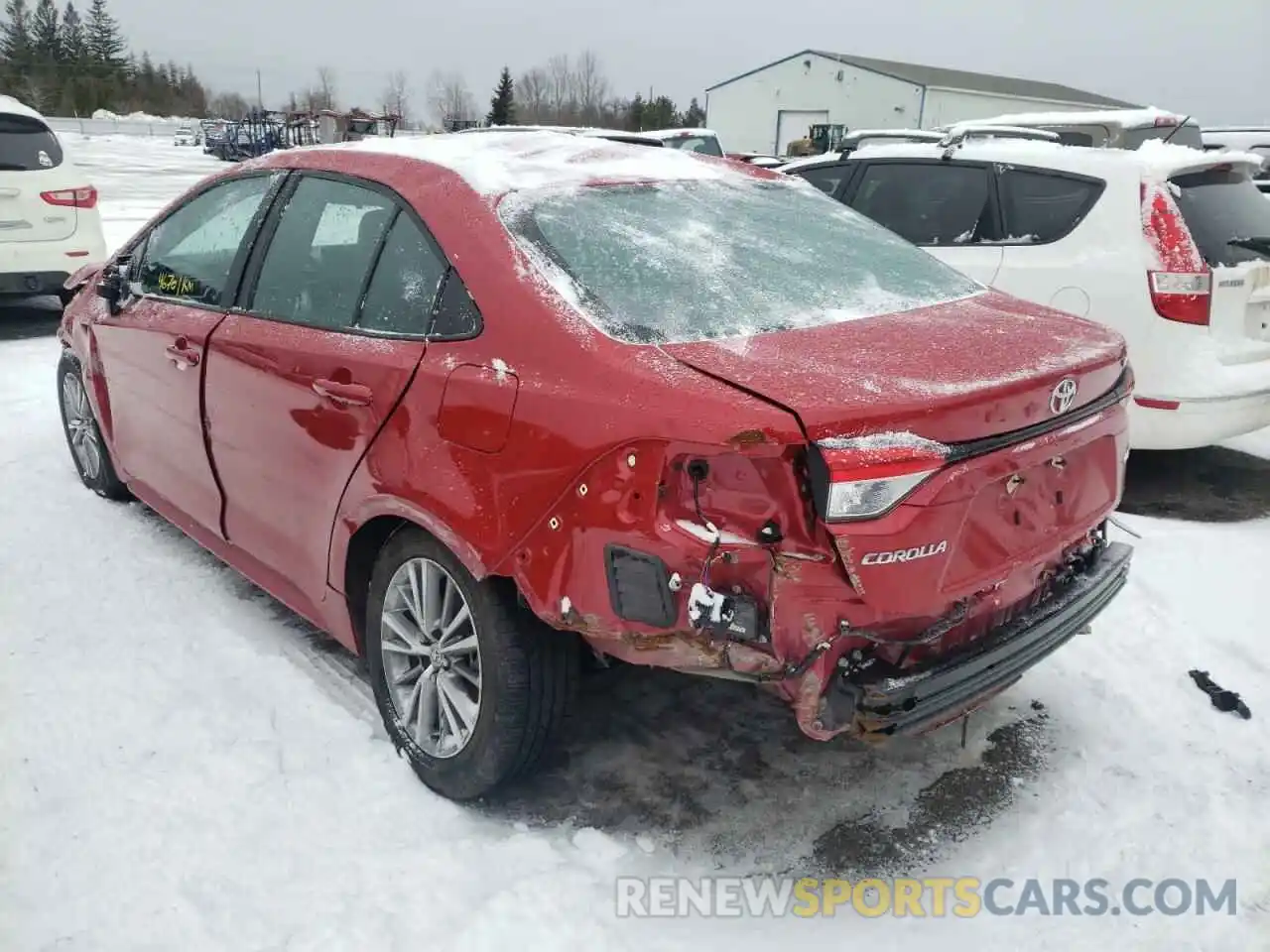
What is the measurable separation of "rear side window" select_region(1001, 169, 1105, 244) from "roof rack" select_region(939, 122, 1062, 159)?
0.53 m

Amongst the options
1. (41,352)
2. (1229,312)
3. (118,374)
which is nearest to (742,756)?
(118,374)

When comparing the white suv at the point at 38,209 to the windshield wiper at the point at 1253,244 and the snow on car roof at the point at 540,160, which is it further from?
the windshield wiper at the point at 1253,244

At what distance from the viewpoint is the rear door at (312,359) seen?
8.80ft

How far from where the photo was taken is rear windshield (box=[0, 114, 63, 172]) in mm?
7762

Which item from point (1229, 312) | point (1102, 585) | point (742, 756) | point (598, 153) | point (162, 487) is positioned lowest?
point (742, 756)

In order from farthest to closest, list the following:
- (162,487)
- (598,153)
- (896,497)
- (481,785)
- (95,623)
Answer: (162,487), (95,623), (598,153), (481,785), (896,497)

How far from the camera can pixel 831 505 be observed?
2.00 meters

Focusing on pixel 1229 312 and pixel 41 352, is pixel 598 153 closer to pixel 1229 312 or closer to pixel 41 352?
pixel 1229 312

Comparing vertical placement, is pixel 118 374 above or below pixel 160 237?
below

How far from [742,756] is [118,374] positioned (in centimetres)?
295

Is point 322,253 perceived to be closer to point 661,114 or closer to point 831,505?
point 831,505

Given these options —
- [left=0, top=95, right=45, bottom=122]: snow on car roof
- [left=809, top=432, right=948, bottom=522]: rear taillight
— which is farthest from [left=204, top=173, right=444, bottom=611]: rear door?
[left=0, top=95, right=45, bottom=122]: snow on car roof

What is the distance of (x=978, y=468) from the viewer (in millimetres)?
2131

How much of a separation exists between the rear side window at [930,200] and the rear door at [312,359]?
327 centimetres
